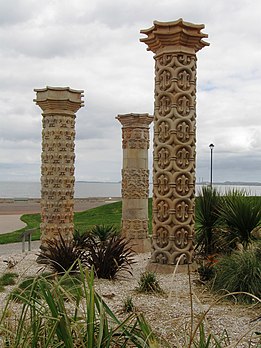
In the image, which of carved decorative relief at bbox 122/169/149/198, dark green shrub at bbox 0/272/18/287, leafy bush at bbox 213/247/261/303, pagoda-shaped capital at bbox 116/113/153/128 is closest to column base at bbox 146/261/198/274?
leafy bush at bbox 213/247/261/303

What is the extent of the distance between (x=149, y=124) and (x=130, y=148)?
0.92 metres

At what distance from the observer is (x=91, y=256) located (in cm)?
866

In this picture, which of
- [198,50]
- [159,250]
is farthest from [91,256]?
[198,50]

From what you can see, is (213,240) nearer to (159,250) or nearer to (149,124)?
(159,250)

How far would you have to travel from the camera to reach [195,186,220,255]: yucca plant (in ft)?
32.9

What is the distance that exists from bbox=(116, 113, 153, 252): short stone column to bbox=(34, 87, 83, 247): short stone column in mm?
2765

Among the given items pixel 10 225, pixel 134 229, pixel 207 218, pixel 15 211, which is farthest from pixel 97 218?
pixel 15 211

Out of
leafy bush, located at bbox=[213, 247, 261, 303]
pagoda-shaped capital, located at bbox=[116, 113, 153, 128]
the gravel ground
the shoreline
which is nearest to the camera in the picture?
the gravel ground

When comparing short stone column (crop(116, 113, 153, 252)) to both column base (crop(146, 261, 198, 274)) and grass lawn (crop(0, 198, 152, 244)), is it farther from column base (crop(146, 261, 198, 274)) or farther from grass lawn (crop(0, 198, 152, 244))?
grass lawn (crop(0, 198, 152, 244))

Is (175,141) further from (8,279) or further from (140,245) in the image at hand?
(140,245)

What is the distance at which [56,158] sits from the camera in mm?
10758

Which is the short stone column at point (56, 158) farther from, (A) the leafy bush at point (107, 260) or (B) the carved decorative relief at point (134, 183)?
(B) the carved decorative relief at point (134, 183)

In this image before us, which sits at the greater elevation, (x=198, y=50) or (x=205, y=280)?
(x=198, y=50)

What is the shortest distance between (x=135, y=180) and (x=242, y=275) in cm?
687
